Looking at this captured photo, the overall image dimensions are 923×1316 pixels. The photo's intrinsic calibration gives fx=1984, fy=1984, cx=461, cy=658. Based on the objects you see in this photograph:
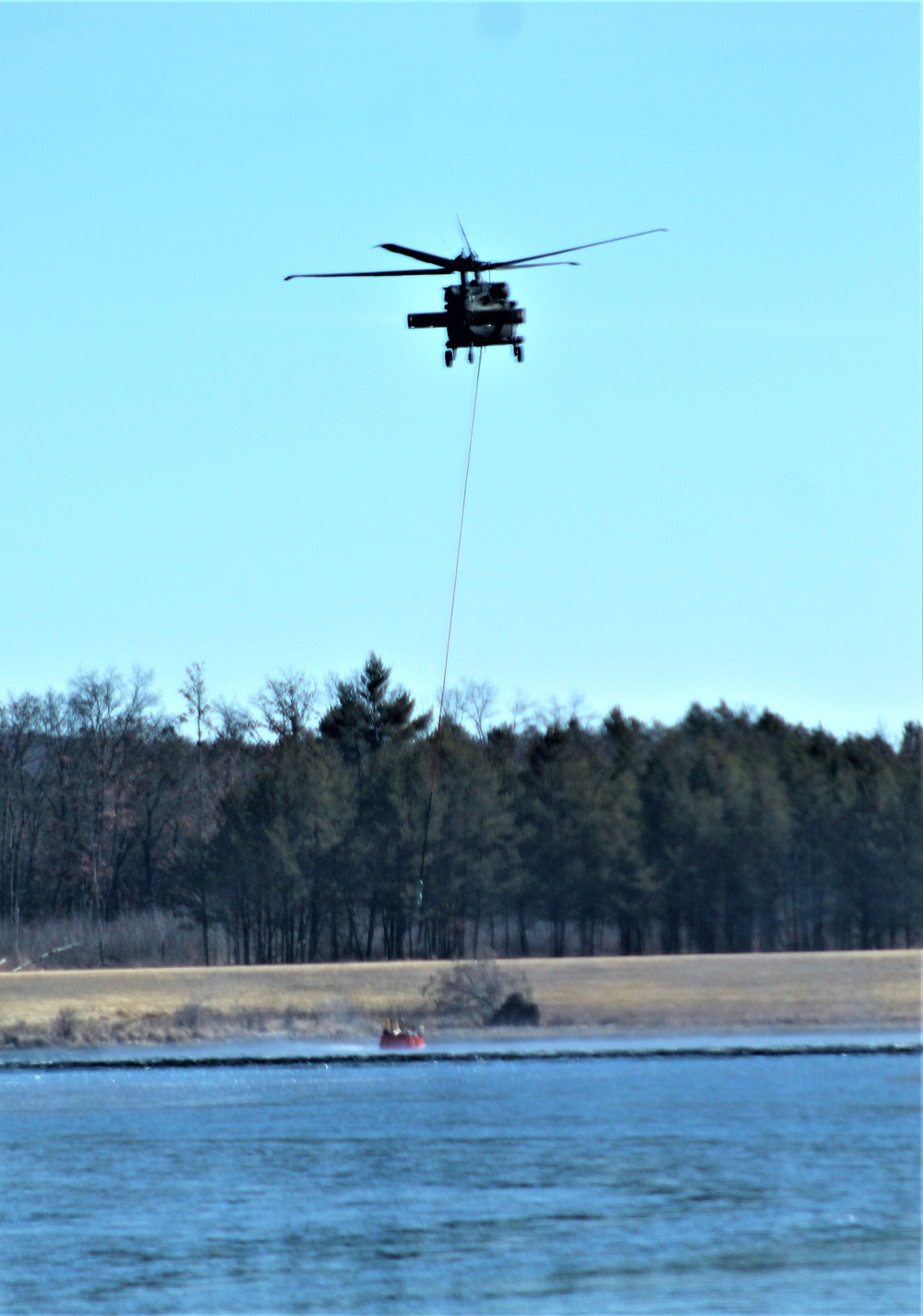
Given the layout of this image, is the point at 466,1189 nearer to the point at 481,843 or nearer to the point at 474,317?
the point at 474,317

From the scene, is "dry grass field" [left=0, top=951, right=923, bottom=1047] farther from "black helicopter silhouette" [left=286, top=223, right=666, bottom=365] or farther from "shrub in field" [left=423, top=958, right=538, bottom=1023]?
"black helicopter silhouette" [left=286, top=223, right=666, bottom=365]

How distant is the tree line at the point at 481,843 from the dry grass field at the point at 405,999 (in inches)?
398

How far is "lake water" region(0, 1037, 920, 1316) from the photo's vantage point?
90.6 feet

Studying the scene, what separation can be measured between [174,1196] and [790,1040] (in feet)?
113

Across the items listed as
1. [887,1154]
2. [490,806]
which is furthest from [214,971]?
[887,1154]

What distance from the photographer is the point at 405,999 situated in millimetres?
69312

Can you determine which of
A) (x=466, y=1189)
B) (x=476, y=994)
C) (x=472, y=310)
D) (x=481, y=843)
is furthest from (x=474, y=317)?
(x=481, y=843)

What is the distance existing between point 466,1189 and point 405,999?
3288 cm

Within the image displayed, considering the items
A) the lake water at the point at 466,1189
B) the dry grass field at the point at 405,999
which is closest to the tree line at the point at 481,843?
the dry grass field at the point at 405,999

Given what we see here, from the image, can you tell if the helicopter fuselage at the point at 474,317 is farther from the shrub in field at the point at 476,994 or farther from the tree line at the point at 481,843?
the tree line at the point at 481,843

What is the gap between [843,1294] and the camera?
26781 mm

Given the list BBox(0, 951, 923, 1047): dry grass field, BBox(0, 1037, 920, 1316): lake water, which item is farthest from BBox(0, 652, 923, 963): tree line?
BBox(0, 1037, 920, 1316): lake water

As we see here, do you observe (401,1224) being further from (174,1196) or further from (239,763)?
(239,763)

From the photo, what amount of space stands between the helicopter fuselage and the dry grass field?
43941mm
